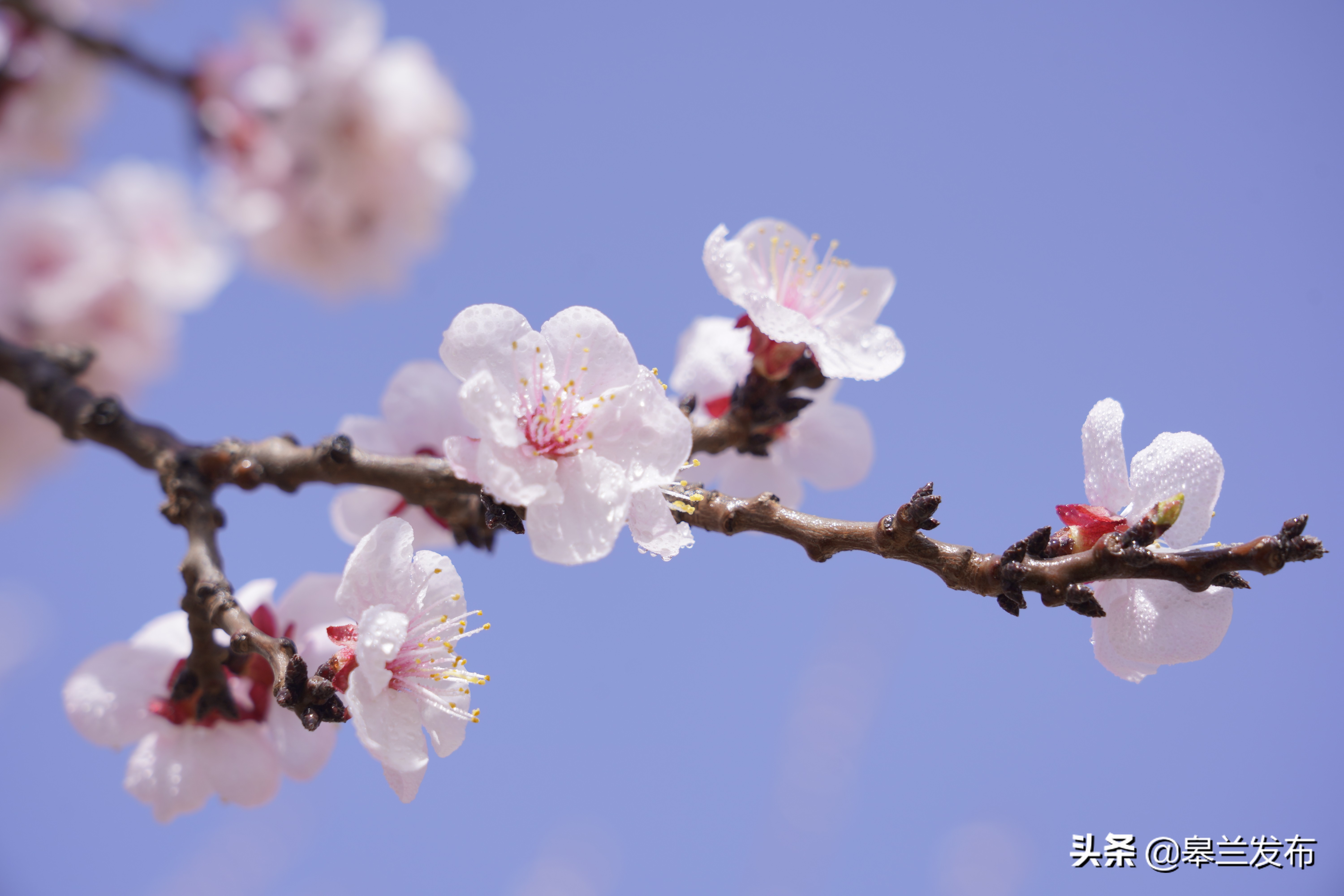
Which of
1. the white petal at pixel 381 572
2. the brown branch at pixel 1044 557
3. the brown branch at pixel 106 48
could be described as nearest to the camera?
the brown branch at pixel 1044 557

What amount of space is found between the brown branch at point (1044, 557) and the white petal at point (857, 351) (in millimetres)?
378

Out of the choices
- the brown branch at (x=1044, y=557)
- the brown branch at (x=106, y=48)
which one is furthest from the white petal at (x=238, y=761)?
the brown branch at (x=106, y=48)

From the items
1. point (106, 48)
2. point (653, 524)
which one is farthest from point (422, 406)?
point (106, 48)

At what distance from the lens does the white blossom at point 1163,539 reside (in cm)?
119

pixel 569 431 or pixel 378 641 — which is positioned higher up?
pixel 569 431

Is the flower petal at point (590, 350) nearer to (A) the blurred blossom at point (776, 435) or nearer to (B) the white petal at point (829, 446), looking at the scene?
(A) the blurred blossom at point (776, 435)

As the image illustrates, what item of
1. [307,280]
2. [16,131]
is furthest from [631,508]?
[16,131]

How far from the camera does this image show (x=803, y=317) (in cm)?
162

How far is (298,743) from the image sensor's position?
1.60m

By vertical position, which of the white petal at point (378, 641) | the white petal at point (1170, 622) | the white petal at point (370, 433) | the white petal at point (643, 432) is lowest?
the white petal at point (378, 641)

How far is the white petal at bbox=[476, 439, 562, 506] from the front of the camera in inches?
45.7

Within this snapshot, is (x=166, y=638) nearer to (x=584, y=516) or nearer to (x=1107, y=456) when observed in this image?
(x=584, y=516)

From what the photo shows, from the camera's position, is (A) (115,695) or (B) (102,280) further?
(B) (102,280)

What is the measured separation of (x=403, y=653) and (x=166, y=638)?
0.83m
